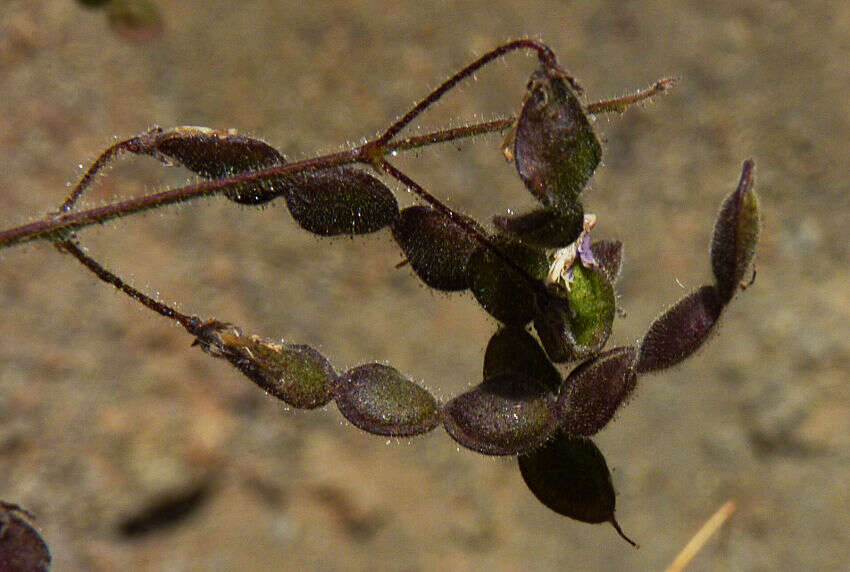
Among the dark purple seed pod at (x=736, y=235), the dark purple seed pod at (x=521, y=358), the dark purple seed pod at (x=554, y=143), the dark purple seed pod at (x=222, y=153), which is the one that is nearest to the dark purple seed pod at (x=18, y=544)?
the dark purple seed pod at (x=222, y=153)

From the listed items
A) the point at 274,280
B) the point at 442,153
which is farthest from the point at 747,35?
the point at 274,280

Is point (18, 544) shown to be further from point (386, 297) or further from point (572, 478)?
point (386, 297)

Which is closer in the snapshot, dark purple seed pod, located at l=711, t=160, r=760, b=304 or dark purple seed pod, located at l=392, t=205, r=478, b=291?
dark purple seed pod, located at l=711, t=160, r=760, b=304

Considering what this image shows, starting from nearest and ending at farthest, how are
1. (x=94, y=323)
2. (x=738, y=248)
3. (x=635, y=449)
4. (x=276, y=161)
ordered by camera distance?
(x=738, y=248) → (x=276, y=161) → (x=94, y=323) → (x=635, y=449)

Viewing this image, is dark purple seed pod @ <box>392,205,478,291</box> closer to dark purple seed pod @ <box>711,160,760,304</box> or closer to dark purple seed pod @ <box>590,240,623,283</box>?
dark purple seed pod @ <box>590,240,623,283</box>

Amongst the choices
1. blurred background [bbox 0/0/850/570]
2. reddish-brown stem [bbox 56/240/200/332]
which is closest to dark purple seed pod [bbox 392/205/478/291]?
reddish-brown stem [bbox 56/240/200/332]

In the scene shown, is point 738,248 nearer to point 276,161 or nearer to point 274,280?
point 276,161

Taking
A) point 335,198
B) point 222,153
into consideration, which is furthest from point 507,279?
point 222,153
